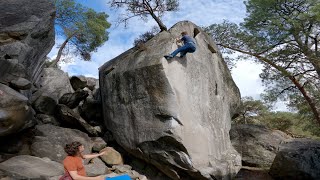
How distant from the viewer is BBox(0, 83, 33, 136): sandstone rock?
363 inches

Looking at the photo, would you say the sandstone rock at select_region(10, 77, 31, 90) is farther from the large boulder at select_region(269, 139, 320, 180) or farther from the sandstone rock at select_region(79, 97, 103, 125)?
the large boulder at select_region(269, 139, 320, 180)

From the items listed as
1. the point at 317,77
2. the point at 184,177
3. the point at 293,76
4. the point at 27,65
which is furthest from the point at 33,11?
the point at 317,77

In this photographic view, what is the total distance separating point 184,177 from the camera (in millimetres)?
11586

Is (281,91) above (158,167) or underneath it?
above

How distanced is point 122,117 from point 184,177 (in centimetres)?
327

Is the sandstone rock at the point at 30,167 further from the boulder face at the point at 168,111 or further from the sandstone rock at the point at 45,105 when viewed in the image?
the sandstone rock at the point at 45,105

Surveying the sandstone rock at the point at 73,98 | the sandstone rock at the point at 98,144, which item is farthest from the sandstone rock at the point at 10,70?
the sandstone rock at the point at 98,144

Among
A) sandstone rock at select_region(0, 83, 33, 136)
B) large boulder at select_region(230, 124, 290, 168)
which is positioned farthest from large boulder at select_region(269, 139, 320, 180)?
sandstone rock at select_region(0, 83, 33, 136)

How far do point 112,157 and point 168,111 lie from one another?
2.85 metres

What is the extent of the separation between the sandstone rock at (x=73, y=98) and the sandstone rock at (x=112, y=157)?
140 inches

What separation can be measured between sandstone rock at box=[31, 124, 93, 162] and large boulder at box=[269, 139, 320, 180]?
25.4 feet

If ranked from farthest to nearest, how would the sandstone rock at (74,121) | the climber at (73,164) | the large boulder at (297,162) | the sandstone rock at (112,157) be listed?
1. the sandstone rock at (74,121)
2. the large boulder at (297,162)
3. the sandstone rock at (112,157)
4. the climber at (73,164)

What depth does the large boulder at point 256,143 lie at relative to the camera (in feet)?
47.1

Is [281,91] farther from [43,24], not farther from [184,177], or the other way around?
[43,24]
